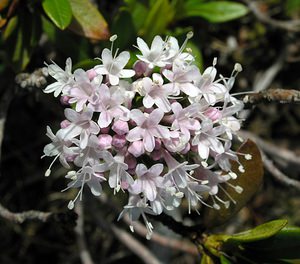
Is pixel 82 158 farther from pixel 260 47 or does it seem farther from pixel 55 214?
pixel 260 47

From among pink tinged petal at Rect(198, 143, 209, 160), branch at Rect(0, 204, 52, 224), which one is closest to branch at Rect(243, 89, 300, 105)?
pink tinged petal at Rect(198, 143, 209, 160)

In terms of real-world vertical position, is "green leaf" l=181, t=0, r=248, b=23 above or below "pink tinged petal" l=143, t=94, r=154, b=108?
below

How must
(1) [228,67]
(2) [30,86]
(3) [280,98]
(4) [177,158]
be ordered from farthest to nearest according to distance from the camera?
(1) [228,67] < (2) [30,86] < (3) [280,98] < (4) [177,158]

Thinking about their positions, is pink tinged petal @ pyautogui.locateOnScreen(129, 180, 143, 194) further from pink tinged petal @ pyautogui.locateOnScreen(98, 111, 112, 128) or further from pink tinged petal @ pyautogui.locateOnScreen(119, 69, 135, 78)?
pink tinged petal @ pyautogui.locateOnScreen(119, 69, 135, 78)

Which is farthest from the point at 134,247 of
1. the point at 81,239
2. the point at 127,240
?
the point at 81,239

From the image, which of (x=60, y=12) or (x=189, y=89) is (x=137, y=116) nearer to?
(x=189, y=89)

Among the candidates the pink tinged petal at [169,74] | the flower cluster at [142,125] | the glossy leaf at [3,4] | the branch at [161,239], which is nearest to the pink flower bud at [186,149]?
the flower cluster at [142,125]

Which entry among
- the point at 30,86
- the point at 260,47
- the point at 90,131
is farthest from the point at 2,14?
the point at 260,47
